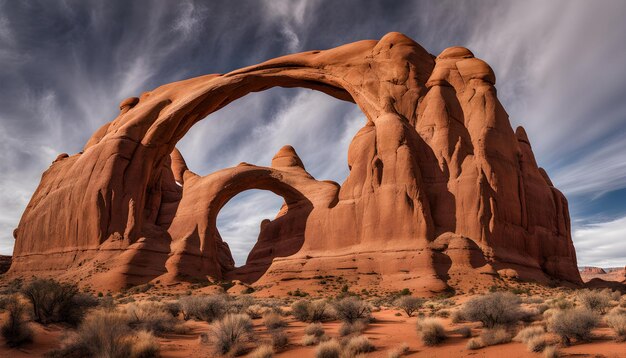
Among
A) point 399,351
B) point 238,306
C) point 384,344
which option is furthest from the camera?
point 238,306

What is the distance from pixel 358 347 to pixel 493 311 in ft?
12.9

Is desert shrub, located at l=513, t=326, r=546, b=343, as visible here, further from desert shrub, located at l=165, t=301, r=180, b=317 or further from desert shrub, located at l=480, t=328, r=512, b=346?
desert shrub, located at l=165, t=301, r=180, b=317

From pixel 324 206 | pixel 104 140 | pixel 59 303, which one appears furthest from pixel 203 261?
pixel 59 303

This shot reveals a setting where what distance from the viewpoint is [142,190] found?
38281 millimetres

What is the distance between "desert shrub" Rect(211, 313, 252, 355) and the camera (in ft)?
29.7

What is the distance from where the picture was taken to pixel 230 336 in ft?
30.4

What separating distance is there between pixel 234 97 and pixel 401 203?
20304mm

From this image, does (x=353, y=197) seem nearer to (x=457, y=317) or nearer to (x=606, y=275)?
(x=457, y=317)

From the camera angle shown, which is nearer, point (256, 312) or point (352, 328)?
point (352, 328)

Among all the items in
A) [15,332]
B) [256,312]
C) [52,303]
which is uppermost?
[52,303]

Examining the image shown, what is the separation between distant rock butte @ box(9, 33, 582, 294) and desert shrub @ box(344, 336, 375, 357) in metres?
17.1

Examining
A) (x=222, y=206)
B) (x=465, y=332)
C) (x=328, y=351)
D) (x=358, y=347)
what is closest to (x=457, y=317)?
(x=465, y=332)

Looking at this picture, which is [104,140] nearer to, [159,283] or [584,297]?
[159,283]

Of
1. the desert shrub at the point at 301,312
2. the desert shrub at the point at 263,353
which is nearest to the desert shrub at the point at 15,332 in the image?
the desert shrub at the point at 263,353
